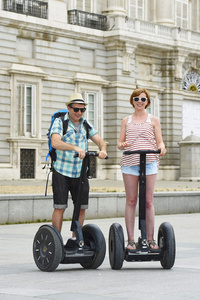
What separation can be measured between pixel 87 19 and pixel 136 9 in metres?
4.67

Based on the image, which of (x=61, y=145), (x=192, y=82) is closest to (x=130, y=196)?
(x=61, y=145)

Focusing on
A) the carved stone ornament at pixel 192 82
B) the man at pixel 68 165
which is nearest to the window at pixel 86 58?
the carved stone ornament at pixel 192 82

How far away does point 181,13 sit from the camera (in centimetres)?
4266

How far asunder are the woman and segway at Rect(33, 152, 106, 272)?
0.37m

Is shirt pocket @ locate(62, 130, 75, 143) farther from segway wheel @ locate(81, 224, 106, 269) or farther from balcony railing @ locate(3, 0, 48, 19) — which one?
balcony railing @ locate(3, 0, 48, 19)

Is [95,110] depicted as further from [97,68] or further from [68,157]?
[68,157]

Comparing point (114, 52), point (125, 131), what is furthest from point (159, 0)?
point (125, 131)

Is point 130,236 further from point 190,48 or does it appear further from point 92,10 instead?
point 190,48

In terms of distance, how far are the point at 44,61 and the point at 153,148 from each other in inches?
1025

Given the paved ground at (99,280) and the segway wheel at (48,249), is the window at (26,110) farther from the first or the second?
the segway wheel at (48,249)

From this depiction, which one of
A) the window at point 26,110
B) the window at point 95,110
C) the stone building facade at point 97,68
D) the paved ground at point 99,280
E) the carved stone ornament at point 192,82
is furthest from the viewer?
the carved stone ornament at point 192,82

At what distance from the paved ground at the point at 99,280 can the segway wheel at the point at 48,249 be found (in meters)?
0.09

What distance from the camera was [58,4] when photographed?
34781mm

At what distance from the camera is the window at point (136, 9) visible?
39737 mm
